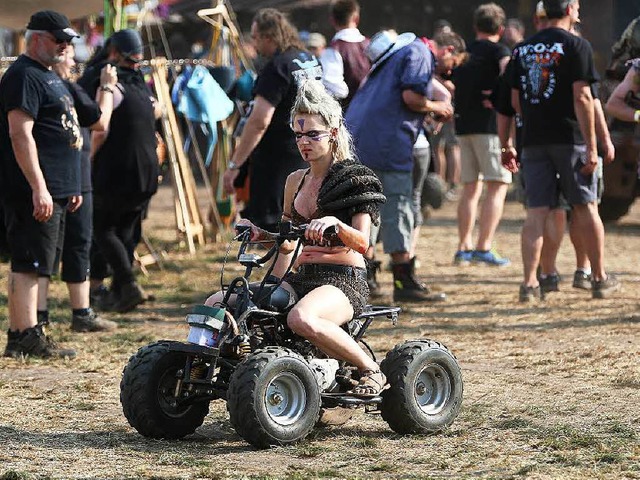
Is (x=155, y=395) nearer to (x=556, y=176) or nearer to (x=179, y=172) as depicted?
(x=556, y=176)

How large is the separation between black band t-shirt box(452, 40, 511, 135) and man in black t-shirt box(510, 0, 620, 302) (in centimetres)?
184

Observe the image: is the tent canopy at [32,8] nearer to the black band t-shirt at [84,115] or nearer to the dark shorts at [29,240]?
the black band t-shirt at [84,115]

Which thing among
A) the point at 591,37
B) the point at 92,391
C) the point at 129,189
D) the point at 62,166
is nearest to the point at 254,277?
the point at 129,189

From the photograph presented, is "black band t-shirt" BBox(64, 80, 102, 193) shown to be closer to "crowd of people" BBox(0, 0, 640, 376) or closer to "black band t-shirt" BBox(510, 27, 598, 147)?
"crowd of people" BBox(0, 0, 640, 376)

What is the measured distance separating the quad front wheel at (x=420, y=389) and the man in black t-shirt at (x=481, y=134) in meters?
5.69

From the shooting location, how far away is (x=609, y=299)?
9.63m

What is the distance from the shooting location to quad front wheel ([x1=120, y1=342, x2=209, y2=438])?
17.7 ft

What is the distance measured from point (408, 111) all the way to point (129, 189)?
207 centimetres

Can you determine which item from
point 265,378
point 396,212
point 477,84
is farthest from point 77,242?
point 477,84

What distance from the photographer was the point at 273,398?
206 inches

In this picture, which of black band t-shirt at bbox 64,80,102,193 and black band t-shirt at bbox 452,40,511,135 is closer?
black band t-shirt at bbox 64,80,102,193

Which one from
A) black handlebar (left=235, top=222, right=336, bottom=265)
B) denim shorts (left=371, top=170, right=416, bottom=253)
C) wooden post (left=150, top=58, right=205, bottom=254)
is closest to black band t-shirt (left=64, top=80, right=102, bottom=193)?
denim shorts (left=371, top=170, right=416, bottom=253)

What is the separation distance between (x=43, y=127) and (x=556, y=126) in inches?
141

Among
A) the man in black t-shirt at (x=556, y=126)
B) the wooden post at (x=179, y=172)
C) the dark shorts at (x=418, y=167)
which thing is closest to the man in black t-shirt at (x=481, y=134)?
the dark shorts at (x=418, y=167)
